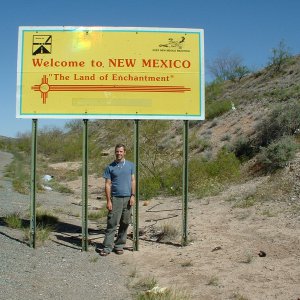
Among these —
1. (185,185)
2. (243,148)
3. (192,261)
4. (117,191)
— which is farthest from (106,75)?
(243,148)

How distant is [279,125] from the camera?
1881 cm

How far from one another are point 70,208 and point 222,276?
868 cm

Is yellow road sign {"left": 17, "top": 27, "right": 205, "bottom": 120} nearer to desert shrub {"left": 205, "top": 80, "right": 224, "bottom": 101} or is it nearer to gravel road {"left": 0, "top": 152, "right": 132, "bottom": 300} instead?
gravel road {"left": 0, "top": 152, "right": 132, "bottom": 300}

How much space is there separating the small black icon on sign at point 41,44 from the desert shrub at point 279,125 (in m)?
11.7

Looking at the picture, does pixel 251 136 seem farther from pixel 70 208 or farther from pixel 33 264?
pixel 33 264

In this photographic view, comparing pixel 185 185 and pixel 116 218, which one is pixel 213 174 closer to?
pixel 185 185

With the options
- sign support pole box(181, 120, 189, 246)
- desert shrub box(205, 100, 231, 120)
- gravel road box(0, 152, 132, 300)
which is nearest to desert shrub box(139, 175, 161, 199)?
sign support pole box(181, 120, 189, 246)

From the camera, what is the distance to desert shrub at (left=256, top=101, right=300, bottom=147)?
18.3 m

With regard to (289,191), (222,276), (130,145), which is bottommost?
(222,276)

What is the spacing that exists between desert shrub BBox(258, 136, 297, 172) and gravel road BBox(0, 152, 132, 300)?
8.19 metres

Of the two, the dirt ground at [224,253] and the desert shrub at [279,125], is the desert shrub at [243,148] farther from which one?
the dirt ground at [224,253]

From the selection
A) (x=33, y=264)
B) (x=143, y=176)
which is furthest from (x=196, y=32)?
(x=143, y=176)

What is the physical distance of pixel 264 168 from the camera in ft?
52.0

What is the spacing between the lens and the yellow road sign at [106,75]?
856 centimetres
